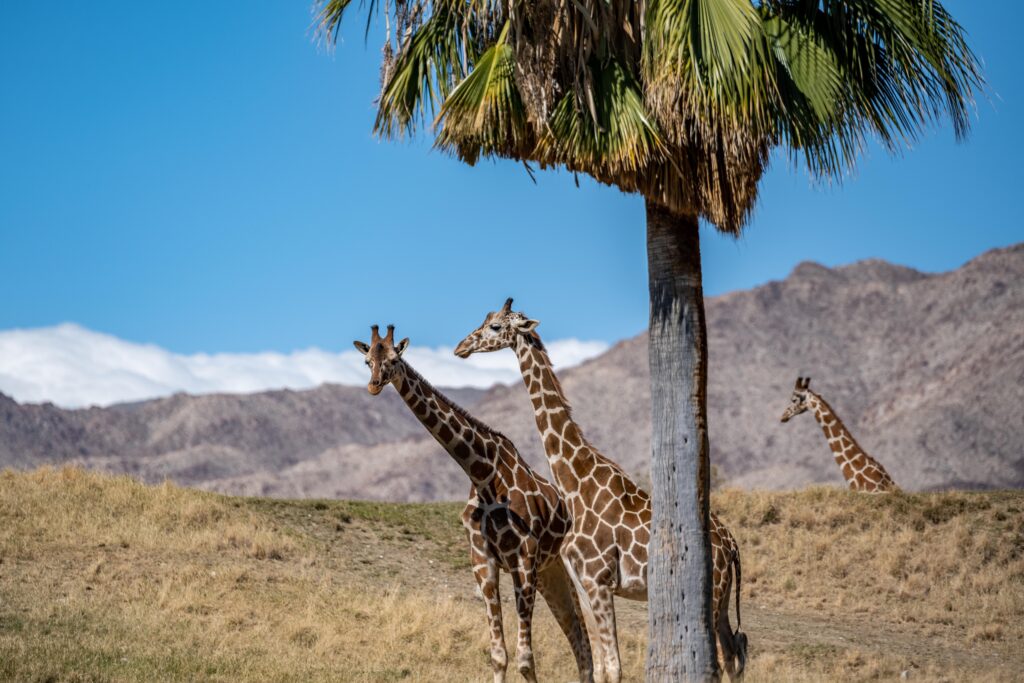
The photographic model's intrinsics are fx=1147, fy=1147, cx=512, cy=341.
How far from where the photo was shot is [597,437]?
93812mm

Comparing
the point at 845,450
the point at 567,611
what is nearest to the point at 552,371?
the point at 567,611

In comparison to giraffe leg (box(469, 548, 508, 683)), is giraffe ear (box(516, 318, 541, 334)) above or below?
above

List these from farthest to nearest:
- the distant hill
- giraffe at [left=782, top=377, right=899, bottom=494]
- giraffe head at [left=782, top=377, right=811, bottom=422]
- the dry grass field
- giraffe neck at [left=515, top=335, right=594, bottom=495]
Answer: the distant hill < giraffe head at [left=782, top=377, right=811, bottom=422] < giraffe at [left=782, top=377, right=899, bottom=494] < the dry grass field < giraffe neck at [left=515, top=335, right=594, bottom=495]

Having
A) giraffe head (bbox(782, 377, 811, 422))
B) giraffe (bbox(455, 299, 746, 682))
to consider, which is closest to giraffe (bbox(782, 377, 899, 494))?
giraffe head (bbox(782, 377, 811, 422))

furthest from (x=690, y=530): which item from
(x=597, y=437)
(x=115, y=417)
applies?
(x=115, y=417)

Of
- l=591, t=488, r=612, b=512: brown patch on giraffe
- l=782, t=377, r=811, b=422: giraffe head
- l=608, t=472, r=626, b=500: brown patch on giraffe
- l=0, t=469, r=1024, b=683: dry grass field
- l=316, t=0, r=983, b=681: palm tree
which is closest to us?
l=316, t=0, r=983, b=681: palm tree

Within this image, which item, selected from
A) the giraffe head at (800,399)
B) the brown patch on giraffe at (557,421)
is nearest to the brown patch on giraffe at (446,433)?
the brown patch on giraffe at (557,421)

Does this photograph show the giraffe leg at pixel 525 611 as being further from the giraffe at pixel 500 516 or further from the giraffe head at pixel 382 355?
the giraffe head at pixel 382 355

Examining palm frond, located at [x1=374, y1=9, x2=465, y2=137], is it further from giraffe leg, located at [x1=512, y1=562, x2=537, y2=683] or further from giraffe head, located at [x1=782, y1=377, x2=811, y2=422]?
giraffe head, located at [x1=782, y1=377, x2=811, y2=422]

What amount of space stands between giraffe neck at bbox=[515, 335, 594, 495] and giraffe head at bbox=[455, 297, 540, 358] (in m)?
0.13

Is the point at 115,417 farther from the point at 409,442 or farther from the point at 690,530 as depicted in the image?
the point at 690,530

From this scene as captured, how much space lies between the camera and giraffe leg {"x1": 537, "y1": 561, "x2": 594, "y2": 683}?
42.6 ft

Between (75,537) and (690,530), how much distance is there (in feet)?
42.2

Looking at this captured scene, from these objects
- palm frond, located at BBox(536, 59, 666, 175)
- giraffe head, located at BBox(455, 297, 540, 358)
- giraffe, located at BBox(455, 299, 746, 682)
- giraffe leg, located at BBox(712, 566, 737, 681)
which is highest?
palm frond, located at BBox(536, 59, 666, 175)
